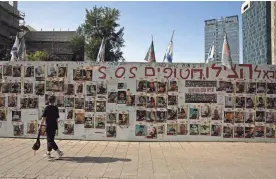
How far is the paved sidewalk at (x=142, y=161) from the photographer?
6.82m

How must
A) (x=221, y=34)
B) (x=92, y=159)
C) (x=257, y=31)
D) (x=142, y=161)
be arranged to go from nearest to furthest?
(x=142, y=161) → (x=92, y=159) → (x=221, y=34) → (x=257, y=31)

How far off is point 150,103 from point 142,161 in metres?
3.24

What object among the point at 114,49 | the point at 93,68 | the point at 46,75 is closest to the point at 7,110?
the point at 46,75

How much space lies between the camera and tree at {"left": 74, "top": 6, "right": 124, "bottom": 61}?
61150mm

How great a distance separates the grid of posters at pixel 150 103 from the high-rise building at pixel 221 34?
1409 mm

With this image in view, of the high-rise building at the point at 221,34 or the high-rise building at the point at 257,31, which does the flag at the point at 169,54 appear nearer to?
the high-rise building at the point at 221,34

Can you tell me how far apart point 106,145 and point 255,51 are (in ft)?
63.1

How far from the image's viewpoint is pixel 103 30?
209 feet

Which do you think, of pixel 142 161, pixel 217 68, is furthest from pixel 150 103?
pixel 142 161

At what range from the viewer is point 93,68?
1105 cm

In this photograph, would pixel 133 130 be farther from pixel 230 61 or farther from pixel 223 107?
pixel 230 61

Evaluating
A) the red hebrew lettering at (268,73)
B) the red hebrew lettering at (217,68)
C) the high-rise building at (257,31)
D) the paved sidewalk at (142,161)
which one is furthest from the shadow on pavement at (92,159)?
the high-rise building at (257,31)

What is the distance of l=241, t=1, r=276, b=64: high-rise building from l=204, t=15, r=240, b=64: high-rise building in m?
10.7

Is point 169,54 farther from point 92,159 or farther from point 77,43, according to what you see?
point 77,43
